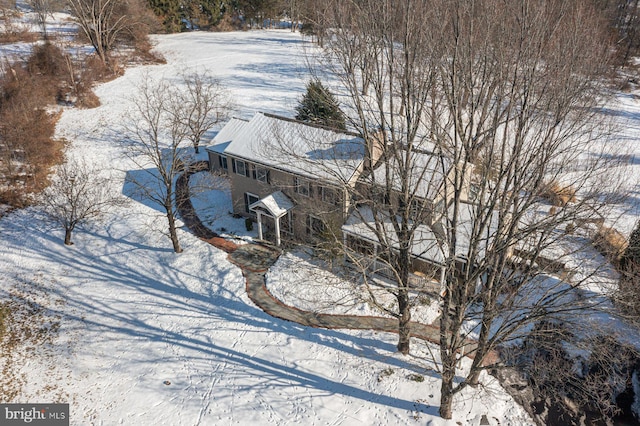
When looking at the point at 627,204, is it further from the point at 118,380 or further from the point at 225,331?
the point at 118,380

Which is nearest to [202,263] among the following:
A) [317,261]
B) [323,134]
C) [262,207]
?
[262,207]

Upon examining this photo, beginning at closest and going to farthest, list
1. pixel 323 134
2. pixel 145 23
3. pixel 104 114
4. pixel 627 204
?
pixel 323 134, pixel 627 204, pixel 104 114, pixel 145 23

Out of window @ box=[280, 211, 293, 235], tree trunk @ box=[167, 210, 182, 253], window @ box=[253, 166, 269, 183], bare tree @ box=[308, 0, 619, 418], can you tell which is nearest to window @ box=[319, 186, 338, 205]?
window @ box=[280, 211, 293, 235]

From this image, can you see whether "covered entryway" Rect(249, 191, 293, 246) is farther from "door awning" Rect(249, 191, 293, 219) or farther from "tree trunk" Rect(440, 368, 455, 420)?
"tree trunk" Rect(440, 368, 455, 420)

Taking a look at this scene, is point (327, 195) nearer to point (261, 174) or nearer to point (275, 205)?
point (275, 205)

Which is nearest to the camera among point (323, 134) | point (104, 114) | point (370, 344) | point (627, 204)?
point (370, 344)

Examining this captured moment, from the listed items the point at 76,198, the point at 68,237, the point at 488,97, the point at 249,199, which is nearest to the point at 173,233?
the point at 249,199
